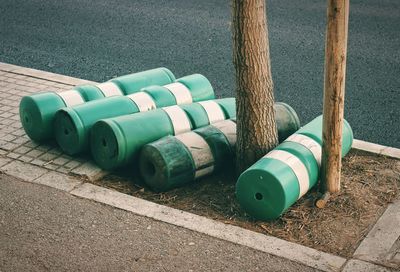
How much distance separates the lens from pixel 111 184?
6215 mm

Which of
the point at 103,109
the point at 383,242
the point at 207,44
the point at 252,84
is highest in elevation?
the point at 252,84

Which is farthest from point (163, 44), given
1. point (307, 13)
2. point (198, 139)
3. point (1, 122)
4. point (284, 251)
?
point (284, 251)

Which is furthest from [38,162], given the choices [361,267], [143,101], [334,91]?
[361,267]

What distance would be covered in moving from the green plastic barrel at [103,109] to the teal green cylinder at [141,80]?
0.23 metres

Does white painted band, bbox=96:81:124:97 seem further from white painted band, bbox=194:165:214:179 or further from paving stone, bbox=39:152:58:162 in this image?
white painted band, bbox=194:165:214:179

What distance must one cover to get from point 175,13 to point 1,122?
→ 175 inches

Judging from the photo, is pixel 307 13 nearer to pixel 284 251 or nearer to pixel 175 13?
pixel 175 13

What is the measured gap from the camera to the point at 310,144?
5.96m

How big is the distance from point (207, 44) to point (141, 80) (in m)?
2.84

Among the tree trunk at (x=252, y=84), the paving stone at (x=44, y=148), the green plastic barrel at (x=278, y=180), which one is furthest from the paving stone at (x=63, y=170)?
the green plastic barrel at (x=278, y=180)

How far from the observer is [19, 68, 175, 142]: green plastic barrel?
6.63 meters

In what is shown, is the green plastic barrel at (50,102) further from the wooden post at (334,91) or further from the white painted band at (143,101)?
the wooden post at (334,91)

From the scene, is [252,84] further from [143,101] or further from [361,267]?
[361,267]

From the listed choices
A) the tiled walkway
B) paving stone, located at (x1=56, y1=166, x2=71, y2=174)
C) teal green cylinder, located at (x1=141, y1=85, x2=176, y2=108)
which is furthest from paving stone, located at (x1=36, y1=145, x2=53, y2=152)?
teal green cylinder, located at (x1=141, y1=85, x2=176, y2=108)
